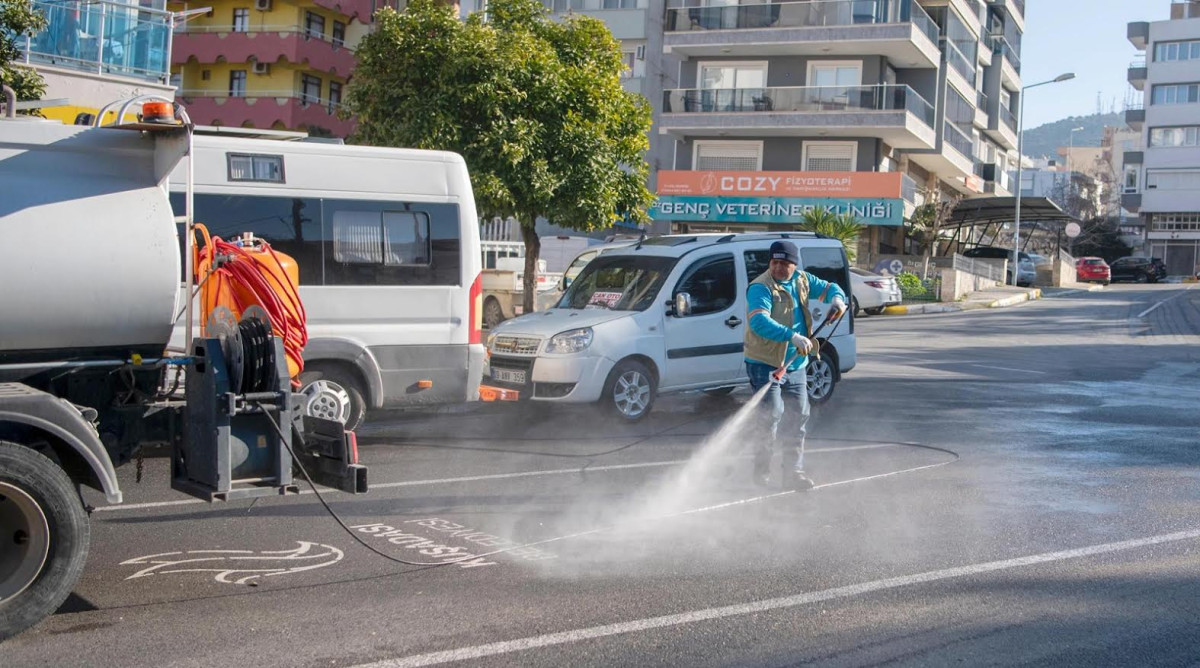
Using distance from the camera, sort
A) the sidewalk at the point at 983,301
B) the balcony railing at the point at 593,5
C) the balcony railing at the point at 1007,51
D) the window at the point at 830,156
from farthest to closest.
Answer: the balcony railing at the point at 1007,51 → the balcony railing at the point at 593,5 → the window at the point at 830,156 → the sidewalk at the point at 983,301

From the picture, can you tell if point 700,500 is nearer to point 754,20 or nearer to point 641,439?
point 641,439

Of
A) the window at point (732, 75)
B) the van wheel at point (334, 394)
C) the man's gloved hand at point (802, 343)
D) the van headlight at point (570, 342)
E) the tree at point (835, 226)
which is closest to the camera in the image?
the man's gloved hand at point (802, 343)

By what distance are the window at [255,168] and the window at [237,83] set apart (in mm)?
35169

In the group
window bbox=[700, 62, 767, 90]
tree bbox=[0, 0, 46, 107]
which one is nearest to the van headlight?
tree bbox=[0, 0, 46, 107]

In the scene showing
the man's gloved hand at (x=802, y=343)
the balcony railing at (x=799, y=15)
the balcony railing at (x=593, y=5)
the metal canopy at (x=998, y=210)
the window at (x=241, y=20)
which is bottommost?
the man's gloved hand at (x=802, y=343)

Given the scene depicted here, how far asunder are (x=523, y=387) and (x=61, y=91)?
11470 mm

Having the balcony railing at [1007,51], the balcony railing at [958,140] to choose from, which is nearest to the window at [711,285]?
the balcony railing at [958,140]

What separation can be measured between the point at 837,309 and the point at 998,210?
122 ft

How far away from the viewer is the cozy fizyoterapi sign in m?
39.8

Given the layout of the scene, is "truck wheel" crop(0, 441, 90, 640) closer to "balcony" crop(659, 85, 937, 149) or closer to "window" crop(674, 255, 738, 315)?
"window" crop(674, 255, 738, 315)

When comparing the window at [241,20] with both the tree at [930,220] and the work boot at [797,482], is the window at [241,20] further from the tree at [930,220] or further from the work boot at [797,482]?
the work boot at [797,482]

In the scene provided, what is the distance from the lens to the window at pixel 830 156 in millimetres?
A: 41906

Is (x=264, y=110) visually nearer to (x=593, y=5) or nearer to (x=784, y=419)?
(x=593, y=5)

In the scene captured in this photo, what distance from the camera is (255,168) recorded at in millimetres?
9430
